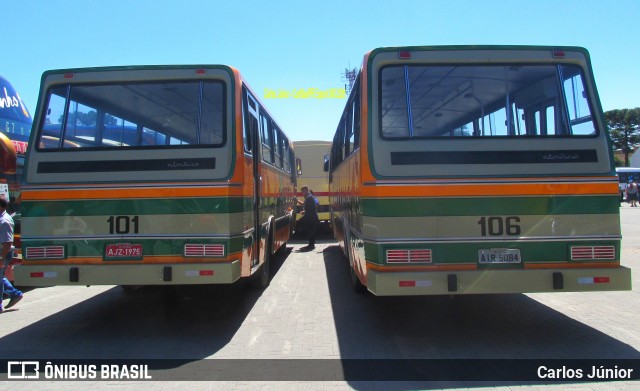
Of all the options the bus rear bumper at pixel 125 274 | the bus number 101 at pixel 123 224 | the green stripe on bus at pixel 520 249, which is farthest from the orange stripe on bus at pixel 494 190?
the bus number 101 at pixel 123 224

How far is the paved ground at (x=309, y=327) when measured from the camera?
489 centimetres

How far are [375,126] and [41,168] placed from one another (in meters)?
3.97

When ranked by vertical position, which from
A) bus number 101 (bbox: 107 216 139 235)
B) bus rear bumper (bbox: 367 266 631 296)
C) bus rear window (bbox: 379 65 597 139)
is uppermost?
bus rear window (bbox: 379 65 597 139)

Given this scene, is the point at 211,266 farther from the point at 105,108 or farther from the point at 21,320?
the point at 21,320

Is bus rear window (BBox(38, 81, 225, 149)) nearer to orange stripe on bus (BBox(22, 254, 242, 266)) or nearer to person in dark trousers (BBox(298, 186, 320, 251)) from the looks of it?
orange stripe on bus (BBox(22, 254, 242, 266))

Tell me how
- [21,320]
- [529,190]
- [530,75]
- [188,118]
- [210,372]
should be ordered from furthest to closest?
[21,320] < [188,118] < [530,75] < [529,190] < [210,372]

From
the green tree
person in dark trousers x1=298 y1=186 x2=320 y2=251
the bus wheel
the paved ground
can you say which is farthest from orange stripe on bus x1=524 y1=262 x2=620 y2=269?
the green tree

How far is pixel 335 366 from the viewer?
4566 mm

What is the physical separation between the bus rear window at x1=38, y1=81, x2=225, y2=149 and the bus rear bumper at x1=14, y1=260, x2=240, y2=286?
1.44 m

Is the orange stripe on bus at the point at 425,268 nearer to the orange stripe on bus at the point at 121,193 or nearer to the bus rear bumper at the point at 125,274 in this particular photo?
the bus rear bumper at the point at 125,274

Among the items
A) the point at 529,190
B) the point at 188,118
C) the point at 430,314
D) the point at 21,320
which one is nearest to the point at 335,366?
the point at 430,314

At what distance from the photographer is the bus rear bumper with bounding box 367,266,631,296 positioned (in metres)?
4.87

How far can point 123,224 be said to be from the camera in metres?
5.59

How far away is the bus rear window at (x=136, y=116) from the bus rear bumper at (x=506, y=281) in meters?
2.70
